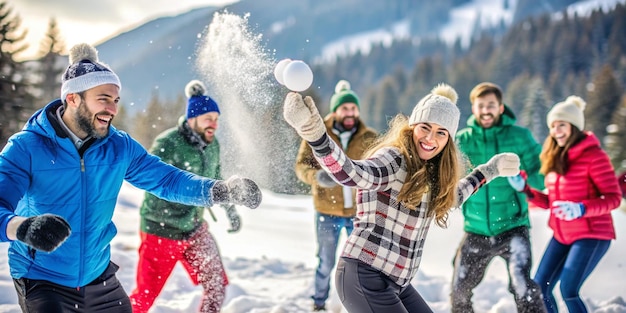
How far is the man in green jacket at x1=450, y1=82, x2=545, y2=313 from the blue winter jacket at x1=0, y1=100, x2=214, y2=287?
2583 mm

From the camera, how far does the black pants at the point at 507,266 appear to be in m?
4.29

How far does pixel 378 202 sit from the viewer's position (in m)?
2.91

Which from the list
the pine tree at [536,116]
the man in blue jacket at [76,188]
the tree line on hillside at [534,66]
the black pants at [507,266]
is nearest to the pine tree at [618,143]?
the pine tree at [536,116]

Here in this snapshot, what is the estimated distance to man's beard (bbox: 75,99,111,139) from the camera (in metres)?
2.74

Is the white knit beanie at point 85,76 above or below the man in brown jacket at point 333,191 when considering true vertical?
above

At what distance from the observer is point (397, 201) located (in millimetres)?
2887

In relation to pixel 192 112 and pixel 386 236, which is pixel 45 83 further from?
pixel 386 236

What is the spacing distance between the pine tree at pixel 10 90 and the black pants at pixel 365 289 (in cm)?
1758

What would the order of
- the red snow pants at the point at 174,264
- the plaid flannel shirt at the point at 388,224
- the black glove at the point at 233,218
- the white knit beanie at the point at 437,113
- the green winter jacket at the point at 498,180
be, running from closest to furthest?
the plaid flannel shirt at the point at 388,224, the white knit beanie at the point at 437,113, the red snow pants at the point at 174,264, the green winter jacket at the point at 498,180, the black glove at the point at 233,218

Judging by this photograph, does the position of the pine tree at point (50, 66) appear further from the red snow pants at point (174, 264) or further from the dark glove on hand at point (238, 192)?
the dark glove on hand at point (238, 192)

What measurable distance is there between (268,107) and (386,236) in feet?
6.73

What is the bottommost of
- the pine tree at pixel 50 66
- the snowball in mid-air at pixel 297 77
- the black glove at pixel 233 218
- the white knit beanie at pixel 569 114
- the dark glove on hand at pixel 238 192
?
the black glove at pixel 233 218

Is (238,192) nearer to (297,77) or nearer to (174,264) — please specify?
(297,77)

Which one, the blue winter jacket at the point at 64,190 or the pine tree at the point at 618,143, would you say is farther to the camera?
the pine tree at the point at 618,143
